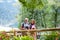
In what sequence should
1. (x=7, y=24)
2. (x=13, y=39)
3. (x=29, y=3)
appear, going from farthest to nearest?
(x=7, y=24)
(x=29, y=3)
(x=13, y=39)

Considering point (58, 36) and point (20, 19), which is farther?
point (20, 19)

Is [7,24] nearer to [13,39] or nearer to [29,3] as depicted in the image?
[29,3]

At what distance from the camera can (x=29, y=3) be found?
16.5ft

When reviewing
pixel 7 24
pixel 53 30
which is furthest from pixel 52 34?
pixel 7 24

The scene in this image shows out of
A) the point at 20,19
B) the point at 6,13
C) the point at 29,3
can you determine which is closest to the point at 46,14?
the point at 20,19

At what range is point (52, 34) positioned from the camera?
454 centimetres

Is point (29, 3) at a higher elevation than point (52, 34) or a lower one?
higher

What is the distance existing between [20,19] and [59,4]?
2001 millimetres

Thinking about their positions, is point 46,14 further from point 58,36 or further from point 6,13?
point 58,36

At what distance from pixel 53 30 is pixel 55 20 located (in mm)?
5422

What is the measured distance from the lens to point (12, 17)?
9562mm

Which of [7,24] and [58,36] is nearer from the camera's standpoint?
[58,36]

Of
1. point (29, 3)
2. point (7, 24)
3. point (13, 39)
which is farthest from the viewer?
point (7, 24)

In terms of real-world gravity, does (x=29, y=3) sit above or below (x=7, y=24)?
above
